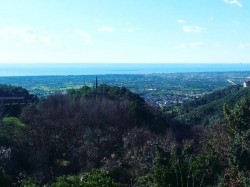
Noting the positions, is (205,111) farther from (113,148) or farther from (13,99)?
(113,148)

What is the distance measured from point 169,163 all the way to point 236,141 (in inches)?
116

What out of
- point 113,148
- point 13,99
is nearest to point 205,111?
point 13,99

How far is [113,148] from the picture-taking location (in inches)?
923

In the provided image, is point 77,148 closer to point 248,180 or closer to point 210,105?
point 248,180

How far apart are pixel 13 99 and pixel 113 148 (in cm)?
2081

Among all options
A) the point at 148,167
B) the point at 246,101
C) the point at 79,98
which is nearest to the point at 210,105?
the point at 79,98

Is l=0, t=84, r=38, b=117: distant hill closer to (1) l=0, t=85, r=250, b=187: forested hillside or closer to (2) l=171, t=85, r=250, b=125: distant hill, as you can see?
(1) l=0, t=85, r=250, b=187: forested hillside

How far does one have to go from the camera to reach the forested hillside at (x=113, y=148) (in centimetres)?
1280

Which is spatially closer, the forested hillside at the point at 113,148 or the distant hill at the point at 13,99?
the forested hillside at the point at 113,148

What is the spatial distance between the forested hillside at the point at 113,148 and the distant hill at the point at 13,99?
304cm

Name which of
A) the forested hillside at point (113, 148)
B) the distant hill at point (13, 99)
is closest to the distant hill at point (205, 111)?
the forested hillside at point (113, 148)

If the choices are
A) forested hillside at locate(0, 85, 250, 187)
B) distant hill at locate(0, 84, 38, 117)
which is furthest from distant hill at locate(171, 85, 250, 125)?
distant hill at locate(0, 84, 38, 117)

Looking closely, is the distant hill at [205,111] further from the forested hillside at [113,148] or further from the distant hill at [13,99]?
the distant hill at [13,99]

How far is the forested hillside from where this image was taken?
12805mm
